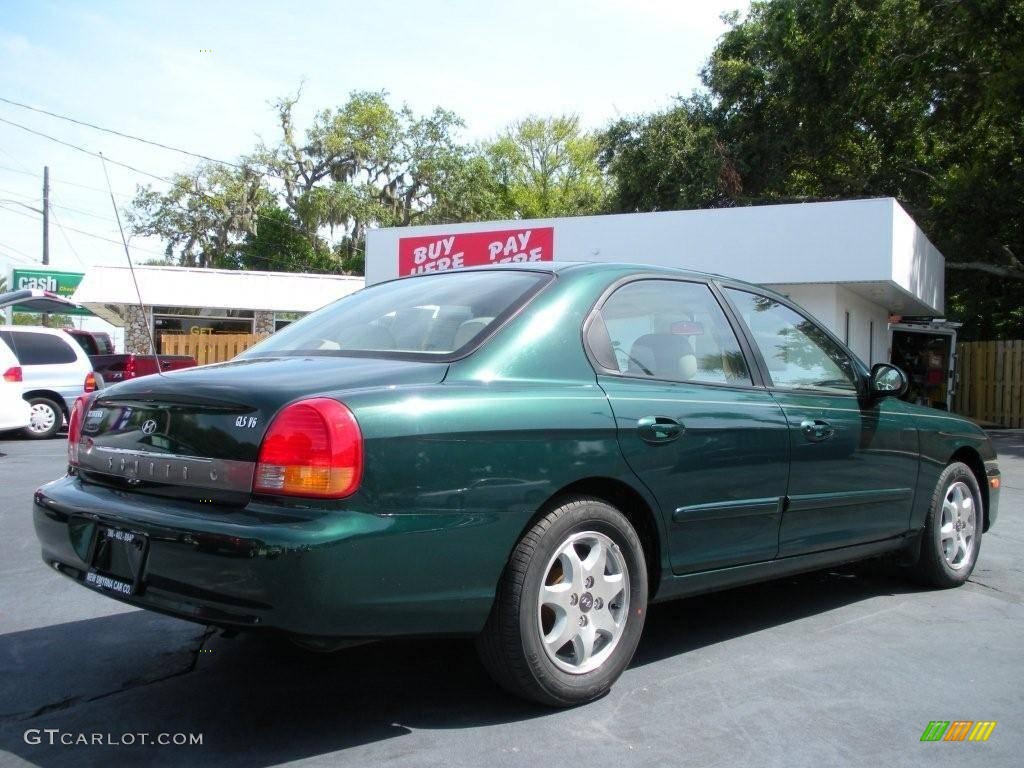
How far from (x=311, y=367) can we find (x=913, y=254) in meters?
16.5

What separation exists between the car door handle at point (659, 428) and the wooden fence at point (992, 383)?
20174mm

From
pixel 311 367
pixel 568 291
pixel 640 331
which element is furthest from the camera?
pixel 640 331

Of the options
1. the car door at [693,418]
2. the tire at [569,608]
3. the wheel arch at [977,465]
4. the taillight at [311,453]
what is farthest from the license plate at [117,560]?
the wheel arch at [977,465]

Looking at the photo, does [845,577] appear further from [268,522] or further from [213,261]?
[213,261]

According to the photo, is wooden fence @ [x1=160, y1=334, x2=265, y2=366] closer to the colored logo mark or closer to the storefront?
the storefront

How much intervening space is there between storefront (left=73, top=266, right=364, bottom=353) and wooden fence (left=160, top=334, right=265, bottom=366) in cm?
73

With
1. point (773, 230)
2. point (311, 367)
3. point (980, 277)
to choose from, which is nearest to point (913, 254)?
point (773, 230)

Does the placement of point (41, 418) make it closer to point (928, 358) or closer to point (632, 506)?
point (632, 506)

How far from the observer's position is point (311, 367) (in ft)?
10.5

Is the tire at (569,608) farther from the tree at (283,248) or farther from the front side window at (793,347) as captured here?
the tree at (283,248)

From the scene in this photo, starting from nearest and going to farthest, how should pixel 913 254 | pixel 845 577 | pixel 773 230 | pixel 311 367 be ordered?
pixel 311 367, pixel 845 577, pixel 773 230, pixel 913 254

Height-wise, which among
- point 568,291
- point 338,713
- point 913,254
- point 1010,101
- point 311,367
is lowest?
point 338,713

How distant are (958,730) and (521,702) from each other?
149cm

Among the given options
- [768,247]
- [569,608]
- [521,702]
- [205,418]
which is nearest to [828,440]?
[569,608]
